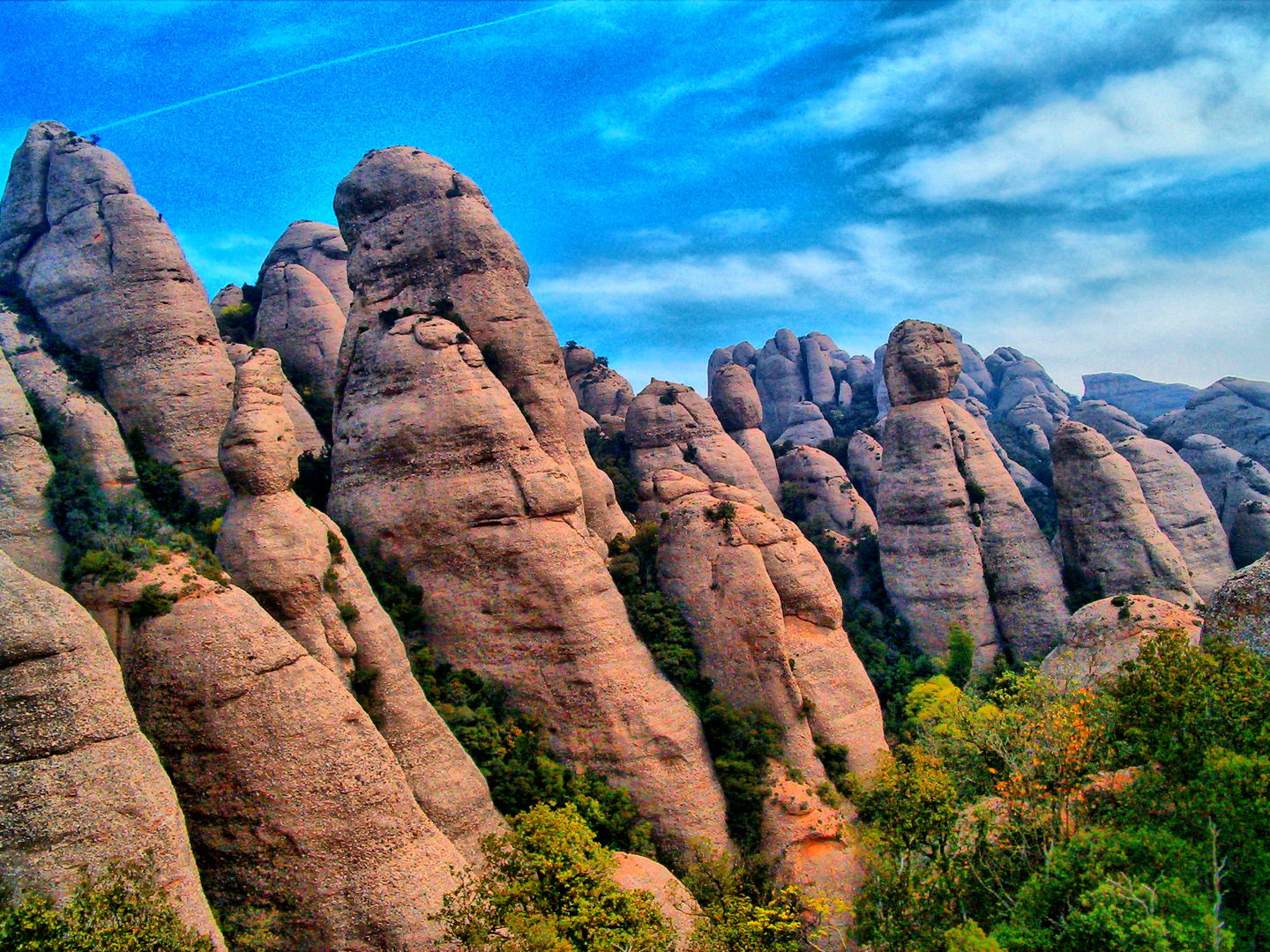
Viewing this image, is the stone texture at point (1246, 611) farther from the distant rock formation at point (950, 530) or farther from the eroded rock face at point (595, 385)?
the eroded rock face at point (595, 385)

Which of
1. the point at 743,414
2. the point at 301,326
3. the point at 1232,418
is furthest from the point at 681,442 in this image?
the point at 1232,418

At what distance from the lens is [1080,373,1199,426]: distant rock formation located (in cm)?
10681

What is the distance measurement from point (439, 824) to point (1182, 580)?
38.1 meters

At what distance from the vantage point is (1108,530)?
134ft

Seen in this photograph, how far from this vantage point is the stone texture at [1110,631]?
31.9 metres

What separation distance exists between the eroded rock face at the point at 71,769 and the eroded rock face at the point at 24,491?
708 cm

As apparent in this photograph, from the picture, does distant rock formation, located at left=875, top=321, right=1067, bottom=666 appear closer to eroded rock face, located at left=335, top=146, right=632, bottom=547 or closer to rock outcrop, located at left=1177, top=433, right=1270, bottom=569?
rock outcrop, located at left=1177, top=433, right=1270, bottom=569

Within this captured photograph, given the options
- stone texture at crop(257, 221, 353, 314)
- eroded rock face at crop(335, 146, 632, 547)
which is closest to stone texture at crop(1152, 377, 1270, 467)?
eroded rock face at crop(335, 146, 632, 547)

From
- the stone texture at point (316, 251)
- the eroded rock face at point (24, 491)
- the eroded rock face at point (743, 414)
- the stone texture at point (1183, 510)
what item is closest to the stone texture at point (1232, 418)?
the stone texture at point (1183, 510)

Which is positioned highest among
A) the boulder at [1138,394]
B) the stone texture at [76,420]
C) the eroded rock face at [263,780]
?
the boulder at [1138,394]

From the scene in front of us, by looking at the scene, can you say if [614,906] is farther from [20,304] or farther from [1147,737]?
[20,304]

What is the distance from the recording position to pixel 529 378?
34.8m

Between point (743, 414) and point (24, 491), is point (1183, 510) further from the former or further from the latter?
point (24, 491)

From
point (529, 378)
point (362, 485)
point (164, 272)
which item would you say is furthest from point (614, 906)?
point (164, 272)
